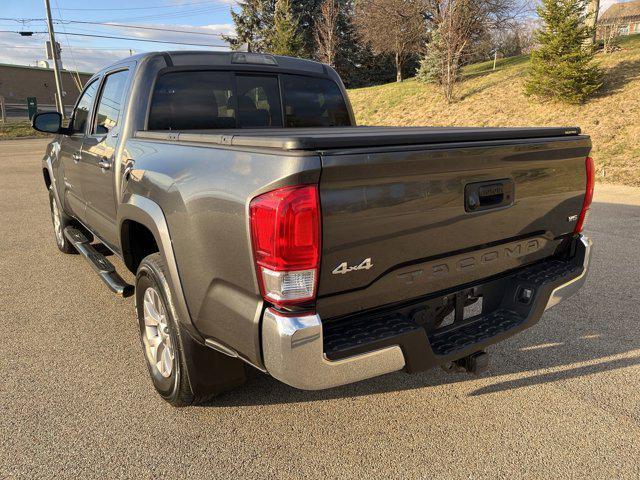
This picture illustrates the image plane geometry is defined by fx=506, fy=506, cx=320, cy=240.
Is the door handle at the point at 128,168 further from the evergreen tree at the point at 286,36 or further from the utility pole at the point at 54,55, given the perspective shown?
the evergreen tree at the point at 286,36

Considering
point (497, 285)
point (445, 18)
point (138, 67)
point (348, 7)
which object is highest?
point (348, 7)

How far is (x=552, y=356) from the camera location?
134 inches

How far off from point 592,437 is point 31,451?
2808mm

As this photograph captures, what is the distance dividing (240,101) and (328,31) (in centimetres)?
3289

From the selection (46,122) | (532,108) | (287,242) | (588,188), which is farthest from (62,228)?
(532,108)

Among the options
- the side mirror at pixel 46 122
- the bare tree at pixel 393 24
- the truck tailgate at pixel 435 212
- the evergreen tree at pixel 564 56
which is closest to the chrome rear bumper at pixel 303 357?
the truck tailgate at pixel 435 212

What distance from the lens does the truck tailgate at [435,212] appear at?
199 cm

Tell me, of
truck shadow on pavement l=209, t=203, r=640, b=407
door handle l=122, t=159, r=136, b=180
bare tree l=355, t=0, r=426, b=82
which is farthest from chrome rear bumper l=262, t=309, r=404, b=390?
bare tree l=355, t=0, r=426, b=82

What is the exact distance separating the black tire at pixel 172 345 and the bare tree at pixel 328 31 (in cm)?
3318

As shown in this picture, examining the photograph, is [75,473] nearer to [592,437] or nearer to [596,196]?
[592,437]

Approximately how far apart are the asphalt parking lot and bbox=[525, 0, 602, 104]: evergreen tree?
43.1 feet

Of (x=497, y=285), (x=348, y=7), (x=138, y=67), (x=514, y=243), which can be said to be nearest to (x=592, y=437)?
(x=497, y=285)

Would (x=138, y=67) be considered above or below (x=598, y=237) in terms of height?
above

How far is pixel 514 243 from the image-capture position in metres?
2.70
